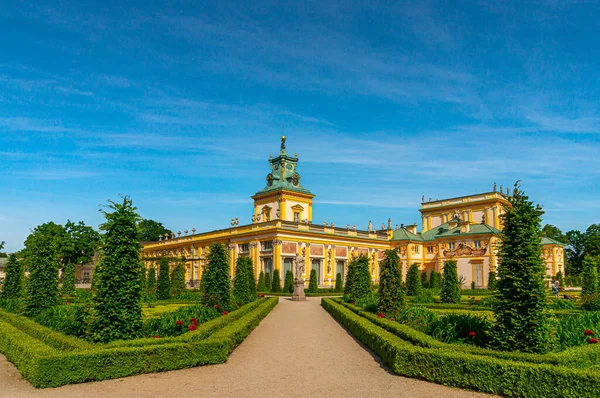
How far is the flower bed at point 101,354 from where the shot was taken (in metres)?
8.90

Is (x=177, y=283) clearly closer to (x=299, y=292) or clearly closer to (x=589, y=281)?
(x=299, y=292)

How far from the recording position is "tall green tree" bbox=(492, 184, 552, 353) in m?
9.93

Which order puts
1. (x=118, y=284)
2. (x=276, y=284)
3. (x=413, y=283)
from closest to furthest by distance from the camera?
1. (x=118, y=284)
2. (x=413, y=283)
3. (x=276, y=284)

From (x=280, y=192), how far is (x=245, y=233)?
22.6 feet

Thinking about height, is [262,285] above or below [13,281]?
below

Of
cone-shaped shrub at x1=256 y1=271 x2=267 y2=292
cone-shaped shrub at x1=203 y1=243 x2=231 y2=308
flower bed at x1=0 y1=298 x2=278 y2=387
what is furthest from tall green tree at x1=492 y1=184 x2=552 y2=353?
cone-shaped shrub at x1=256 y1=271 x2=267 y2=292

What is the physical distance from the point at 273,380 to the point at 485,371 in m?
3.96

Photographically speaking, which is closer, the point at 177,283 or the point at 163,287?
the point at 163,287

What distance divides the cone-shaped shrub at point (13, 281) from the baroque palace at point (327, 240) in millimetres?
21491

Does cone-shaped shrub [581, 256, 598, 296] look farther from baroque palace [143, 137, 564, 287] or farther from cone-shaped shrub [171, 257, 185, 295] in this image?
cone-shaped shrub [171, 257, 185, 295]

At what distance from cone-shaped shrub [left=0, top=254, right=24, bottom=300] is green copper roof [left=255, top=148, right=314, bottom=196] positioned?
34.2m

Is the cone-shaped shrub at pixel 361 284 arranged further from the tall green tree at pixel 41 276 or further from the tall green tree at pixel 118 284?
the tall green tree at pixel 118 284

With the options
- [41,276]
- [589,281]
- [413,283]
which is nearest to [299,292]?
[413,283]

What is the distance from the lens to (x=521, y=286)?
10.3m
